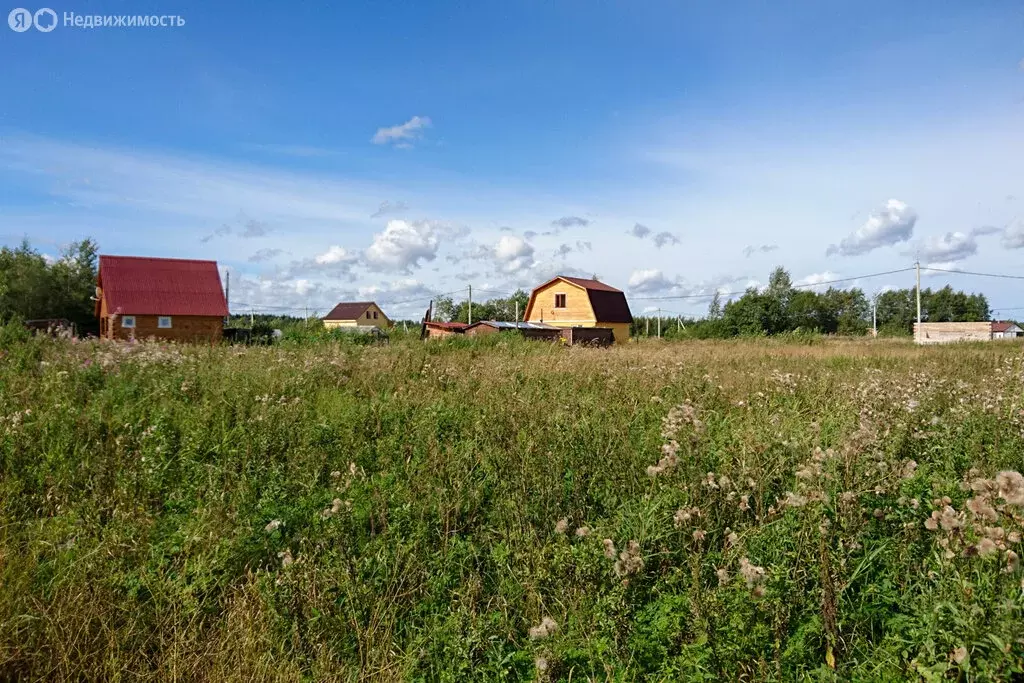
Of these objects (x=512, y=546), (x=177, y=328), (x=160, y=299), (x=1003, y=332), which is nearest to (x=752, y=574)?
(x=512, y=546)

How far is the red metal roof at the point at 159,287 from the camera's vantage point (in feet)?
95.2

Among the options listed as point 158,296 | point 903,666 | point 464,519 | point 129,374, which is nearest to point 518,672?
point 464,519

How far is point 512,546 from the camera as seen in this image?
3002 mm

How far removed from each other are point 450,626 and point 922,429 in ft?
13.6

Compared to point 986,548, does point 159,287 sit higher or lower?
higher

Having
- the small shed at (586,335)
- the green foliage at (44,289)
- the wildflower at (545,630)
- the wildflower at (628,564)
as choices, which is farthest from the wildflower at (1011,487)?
the green foliage at (44,289)

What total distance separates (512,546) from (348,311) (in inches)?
2910

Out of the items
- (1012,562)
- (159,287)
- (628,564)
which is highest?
(159,287)

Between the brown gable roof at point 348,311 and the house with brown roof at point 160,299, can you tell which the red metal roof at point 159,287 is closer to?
the house with brown roof at point 160,299

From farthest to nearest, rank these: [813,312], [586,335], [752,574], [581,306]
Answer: [813,312]
[581,306]
[586,335]
[752,574]

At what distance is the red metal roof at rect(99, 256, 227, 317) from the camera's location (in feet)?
95.2

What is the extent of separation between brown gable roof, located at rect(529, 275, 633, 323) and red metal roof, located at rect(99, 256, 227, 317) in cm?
2201

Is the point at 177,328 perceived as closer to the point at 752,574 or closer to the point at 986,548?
the point at 752,574

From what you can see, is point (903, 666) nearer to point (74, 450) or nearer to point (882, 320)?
point (74, 450)
